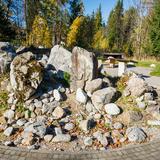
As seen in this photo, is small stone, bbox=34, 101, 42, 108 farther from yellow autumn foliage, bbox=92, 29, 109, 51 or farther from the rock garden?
yellow autumn foliage, bbox=92, 29, 109, 51

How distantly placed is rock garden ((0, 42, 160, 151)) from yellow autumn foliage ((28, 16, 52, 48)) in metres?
23.3

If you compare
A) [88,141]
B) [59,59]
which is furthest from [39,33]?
[88,141]

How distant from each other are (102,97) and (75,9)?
34.1 metres

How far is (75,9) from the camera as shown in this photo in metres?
40.6

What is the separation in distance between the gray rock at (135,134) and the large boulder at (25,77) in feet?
10.00

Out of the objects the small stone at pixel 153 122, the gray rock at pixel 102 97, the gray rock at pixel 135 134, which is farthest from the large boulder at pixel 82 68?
the gray rock at pixel 135 134

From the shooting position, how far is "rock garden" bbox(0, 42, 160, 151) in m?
6.64

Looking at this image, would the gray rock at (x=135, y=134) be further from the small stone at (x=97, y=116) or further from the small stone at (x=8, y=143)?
the small stone at (x=8, y=143)

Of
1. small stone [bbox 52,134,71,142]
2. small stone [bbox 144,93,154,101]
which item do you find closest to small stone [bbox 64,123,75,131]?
small stone [bbox 52,134,71,142]

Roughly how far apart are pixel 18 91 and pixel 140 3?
103 ft

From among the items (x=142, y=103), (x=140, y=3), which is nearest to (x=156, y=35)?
(x=140, y=3)

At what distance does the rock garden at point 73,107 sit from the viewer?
21.8ft

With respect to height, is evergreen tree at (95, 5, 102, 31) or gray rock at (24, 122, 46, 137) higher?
evergreen tree at (95, 5, 102, 31)

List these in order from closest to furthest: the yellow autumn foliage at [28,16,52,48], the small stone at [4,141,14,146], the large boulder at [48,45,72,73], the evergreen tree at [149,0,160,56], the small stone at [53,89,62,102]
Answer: the small stone at [4,141,14,146]
the small stone at [53,89,62,102]
the large boulder at [48,45,72,73]
the evergreen tree at [149,0,160,56]
the yellow autumn foliage at [28,16,52,48]
